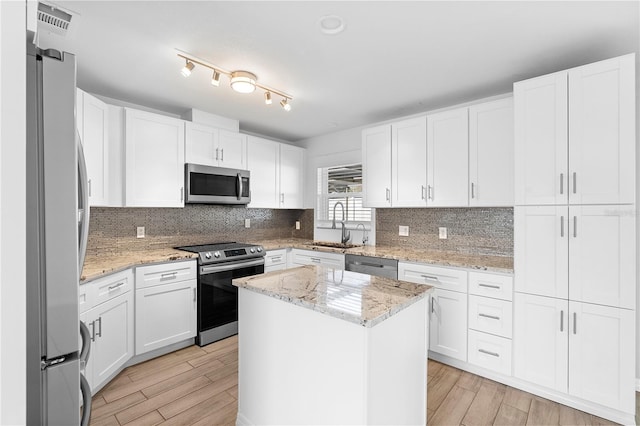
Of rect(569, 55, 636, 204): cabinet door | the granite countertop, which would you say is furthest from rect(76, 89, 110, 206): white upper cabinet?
rect(569, 55, 636, 204): cabinet door

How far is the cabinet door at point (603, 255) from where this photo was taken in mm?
1956

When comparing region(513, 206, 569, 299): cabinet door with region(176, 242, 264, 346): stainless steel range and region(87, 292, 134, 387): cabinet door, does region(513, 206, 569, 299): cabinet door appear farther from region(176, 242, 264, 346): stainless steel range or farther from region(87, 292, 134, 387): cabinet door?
region(87, 292, 134, 387): cabinet door

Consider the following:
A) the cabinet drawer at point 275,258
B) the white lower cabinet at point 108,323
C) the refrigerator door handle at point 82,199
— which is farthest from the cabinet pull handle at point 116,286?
the refrigerator door handle at point 82,199

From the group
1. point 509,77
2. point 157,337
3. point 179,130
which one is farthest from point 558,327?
point 179,130

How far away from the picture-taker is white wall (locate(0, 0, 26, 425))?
21.8 inches

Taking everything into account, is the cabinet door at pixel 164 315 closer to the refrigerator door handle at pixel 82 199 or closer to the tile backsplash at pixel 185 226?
the tile backsplash at pixel 185 226

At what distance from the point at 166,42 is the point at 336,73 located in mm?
1265

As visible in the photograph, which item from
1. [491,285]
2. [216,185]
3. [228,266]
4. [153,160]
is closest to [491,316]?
[491,285]

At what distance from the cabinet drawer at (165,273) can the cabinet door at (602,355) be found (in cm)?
318

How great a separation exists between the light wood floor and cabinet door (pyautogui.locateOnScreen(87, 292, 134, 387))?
0.15 meters

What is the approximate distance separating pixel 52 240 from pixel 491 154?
305 cm

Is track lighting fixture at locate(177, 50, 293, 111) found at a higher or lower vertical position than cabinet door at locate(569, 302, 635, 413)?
higher

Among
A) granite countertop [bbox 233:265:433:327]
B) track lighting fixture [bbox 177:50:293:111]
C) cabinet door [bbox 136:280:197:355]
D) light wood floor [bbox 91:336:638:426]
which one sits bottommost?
light wood floor [bbox 91:336:638:426]

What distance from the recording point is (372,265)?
3.21 metres
